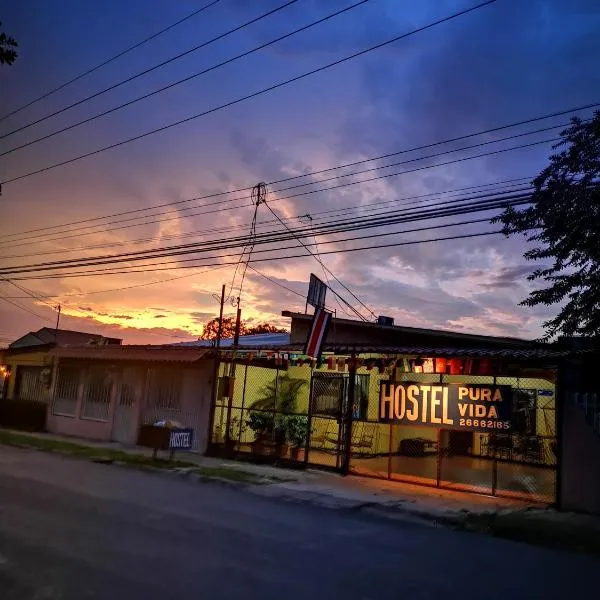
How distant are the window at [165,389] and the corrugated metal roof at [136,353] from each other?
0.78 meters

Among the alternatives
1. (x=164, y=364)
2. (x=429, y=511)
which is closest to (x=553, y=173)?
(x=429, y=511)

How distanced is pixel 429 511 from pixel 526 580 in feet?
13.5

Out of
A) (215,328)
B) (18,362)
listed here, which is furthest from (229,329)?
(18,362)

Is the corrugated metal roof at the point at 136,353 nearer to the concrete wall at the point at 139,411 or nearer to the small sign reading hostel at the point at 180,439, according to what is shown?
the concrete wall at the point at 139,411

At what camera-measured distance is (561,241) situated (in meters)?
12.4

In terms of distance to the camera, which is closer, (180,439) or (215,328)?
(180,439)

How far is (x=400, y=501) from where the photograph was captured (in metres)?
11.9

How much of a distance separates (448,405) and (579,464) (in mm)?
3047

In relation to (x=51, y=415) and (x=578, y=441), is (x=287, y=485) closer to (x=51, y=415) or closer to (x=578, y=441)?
(x=578, y=441)

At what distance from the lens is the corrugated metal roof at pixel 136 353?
1900cm

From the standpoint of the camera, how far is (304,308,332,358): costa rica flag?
15.4 meters

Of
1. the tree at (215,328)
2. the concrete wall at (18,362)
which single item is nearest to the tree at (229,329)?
the tree at (215,328)

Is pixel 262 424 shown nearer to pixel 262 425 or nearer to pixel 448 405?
pixel 262 425

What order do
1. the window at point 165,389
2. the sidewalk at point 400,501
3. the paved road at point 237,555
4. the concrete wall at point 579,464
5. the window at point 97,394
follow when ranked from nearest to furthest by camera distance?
the paved road at point 237,555
the sidewalk at point 400,501
the concrete wall at point 579,464
the window at point 165,389
the window at point 97,394
